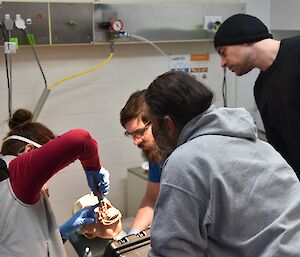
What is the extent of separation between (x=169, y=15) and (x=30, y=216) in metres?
1.67

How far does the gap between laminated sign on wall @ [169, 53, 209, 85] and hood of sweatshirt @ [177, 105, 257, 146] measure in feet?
5.28

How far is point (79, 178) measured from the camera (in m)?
2.60

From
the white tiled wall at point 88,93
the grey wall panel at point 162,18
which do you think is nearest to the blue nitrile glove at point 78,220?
the white tiled wall at point 88,93

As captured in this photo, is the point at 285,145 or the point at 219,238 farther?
the point at 285,145

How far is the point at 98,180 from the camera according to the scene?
1.63 metres

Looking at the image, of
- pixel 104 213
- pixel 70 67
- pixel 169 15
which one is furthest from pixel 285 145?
pixel 70 67

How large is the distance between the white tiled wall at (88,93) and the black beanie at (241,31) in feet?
2.48

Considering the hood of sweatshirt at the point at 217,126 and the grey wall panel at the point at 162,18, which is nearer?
the hood of sweatshirt at the point at 217,126

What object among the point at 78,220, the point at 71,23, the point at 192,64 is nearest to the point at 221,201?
the point at 78,220

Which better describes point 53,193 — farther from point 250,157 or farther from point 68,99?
point 250,157

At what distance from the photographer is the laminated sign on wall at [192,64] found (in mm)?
2771

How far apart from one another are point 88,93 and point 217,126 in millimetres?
1509

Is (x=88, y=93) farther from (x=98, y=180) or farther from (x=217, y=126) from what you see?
(x=217, y=126)

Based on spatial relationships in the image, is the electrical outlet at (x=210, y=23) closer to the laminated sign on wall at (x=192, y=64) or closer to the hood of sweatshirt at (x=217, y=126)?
the laminated sign on wall at (x=192, y=64)
